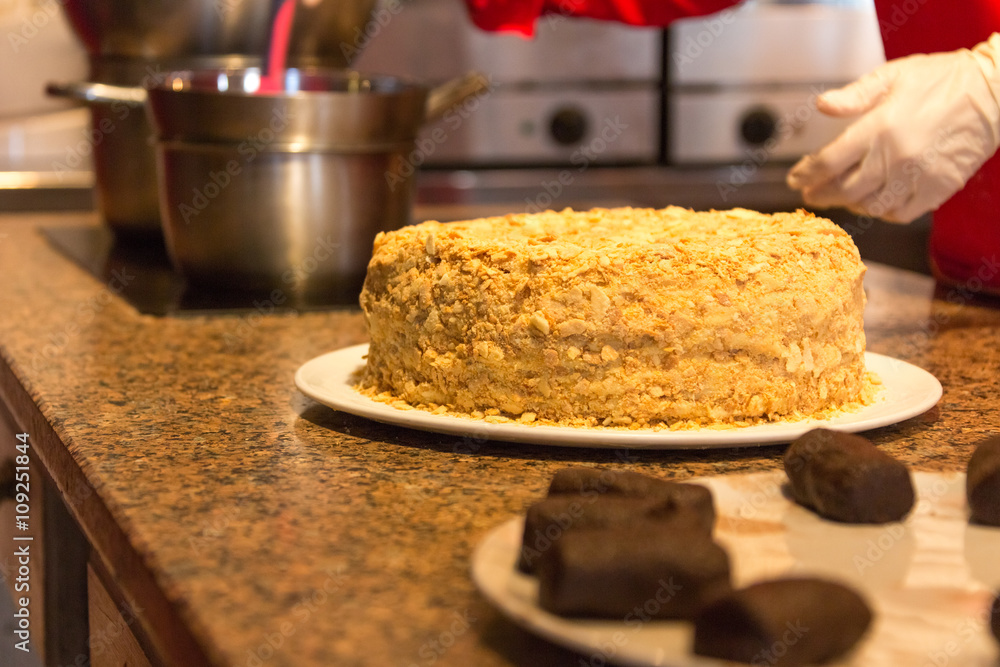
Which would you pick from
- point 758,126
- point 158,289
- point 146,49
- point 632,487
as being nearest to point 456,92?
point 158,289

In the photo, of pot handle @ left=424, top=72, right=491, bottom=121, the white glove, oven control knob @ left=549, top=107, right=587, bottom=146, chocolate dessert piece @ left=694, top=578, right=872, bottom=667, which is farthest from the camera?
oven control knob @ left=549, top=107, right=587, bottom=146

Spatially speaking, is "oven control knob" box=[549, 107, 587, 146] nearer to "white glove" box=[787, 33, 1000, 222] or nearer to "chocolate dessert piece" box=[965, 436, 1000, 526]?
"white glove" box=[787, 33, 1000, 222]

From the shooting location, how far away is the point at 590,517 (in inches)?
22.6

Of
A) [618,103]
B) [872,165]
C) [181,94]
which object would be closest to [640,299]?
[872,165]

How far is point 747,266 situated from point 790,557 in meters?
0.33

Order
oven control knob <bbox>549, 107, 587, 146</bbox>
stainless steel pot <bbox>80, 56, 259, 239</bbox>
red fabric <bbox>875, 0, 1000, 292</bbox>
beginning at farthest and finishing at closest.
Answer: oven control knob <bbox>549, 107, 587, 146</bbox> → stainless steel pot <bbox>80, 56, 259, 239</bbox> → red fabric <bbox>875, 0, 1000, 292</bbox>

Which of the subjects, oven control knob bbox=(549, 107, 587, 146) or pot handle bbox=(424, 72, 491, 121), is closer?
pot handle bbox=(424, 72, 491, 121)

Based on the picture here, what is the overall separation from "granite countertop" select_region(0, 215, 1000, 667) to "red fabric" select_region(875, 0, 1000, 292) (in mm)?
237

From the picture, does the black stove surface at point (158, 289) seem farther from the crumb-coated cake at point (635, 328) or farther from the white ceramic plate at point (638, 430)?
the crumb-coated cake at point (635, 328)

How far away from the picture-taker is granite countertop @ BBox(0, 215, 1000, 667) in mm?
573

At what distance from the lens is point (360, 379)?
1053 millimetres

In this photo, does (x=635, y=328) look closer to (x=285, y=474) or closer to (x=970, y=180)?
(x=285, y=474)

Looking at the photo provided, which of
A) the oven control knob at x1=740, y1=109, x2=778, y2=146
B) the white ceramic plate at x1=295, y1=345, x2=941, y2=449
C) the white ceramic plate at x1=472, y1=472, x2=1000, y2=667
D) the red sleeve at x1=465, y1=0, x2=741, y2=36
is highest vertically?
the red sleeve at x1=465, y1=0, x2=741, y2=36
